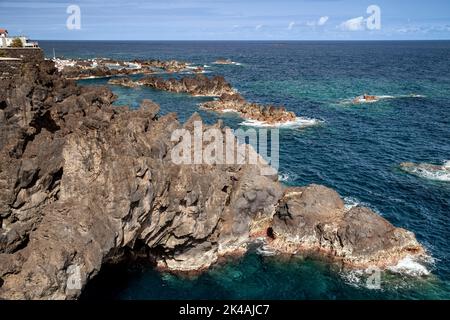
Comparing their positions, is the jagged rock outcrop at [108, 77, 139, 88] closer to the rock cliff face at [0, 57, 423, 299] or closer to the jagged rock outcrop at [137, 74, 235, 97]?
the jagged rock outcrop at [137, 74, 235, 97]

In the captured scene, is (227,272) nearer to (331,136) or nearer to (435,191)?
(435,191)

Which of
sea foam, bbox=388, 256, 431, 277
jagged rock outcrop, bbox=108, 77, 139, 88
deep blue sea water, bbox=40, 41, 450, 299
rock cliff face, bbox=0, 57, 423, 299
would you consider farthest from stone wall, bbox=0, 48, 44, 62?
jagged rock outcrop, bbox=108, 77, 139, 88

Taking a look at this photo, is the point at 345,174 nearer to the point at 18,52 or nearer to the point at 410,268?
the point at 410,268
